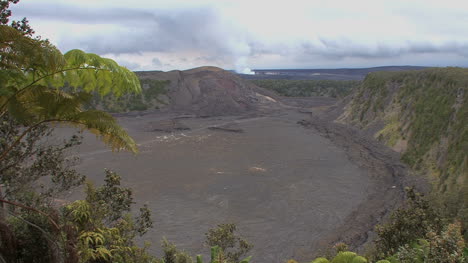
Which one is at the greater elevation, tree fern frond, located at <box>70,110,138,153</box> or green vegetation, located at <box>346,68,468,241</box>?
tree fern frond, located at <box>70,110,138,153</box>

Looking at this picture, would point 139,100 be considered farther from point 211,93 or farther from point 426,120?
A: point 426,120

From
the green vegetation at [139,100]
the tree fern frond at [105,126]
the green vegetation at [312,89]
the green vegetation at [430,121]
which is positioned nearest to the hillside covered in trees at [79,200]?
the tree fern frond at [105,126]

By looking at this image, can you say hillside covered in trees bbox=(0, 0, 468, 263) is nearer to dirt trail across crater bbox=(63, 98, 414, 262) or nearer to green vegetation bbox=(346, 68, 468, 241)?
green vegetation bbox=(346, 68, 468, 241)

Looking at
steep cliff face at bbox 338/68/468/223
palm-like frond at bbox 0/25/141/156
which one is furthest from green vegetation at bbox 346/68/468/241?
palm-like frond at bbox 0/25/141/156

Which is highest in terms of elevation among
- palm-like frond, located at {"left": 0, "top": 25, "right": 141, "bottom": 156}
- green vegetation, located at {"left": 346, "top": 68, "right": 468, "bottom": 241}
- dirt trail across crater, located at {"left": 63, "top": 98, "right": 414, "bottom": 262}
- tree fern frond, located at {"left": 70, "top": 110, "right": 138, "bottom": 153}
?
palm-like frond, located at {"left": 0, "top": 25, "right": 141, "bottom": 156}

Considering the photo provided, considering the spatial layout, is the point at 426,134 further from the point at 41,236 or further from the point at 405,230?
the point at 41,236

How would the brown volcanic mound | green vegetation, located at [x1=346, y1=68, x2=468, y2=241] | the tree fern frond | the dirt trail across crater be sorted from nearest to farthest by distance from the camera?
the tree fern frond → the dirt trail across crater → green vegetation, located at [x1=346, y1=68, x2=468, y2=241] → the brown volcanic mound
